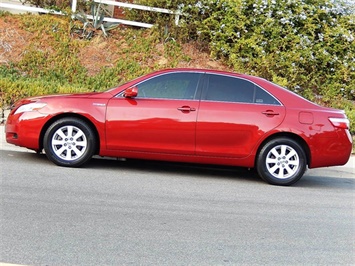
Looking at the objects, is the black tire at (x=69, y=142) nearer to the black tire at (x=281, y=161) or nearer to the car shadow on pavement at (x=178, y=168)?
the car shadow on pavement at (x=178, y=168)

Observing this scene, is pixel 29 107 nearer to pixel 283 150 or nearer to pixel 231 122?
pixel 231 122

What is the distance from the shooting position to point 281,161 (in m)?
9.07

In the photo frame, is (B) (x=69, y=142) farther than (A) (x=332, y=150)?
No

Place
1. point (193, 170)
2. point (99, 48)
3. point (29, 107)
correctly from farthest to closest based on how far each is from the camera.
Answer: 1. point (99, 48)
2. point (193, 170)
3. point (29, 107)

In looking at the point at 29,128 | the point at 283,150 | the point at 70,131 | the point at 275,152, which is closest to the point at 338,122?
the point at 283,150

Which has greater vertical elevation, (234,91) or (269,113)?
(234,91)

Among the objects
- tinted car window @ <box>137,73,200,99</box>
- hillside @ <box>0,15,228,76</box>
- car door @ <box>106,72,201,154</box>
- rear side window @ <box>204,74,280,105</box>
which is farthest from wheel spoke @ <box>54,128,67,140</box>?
hillside @ <box>0,15,228,76</box>

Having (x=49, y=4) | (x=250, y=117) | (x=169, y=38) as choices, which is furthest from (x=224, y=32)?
(x=250, y=117)

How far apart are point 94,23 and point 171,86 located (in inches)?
279

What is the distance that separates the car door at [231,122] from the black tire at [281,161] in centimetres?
21

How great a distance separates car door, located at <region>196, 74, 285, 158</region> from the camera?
8.91 m

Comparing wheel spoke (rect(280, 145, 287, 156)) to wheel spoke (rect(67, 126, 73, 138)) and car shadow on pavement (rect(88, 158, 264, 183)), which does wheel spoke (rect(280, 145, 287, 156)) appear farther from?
wheel spoke (rect(67, 126, 73, 138))

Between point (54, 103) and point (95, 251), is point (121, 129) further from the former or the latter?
point (95, 251)

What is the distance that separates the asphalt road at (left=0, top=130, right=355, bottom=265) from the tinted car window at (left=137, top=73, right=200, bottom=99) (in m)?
1.12
